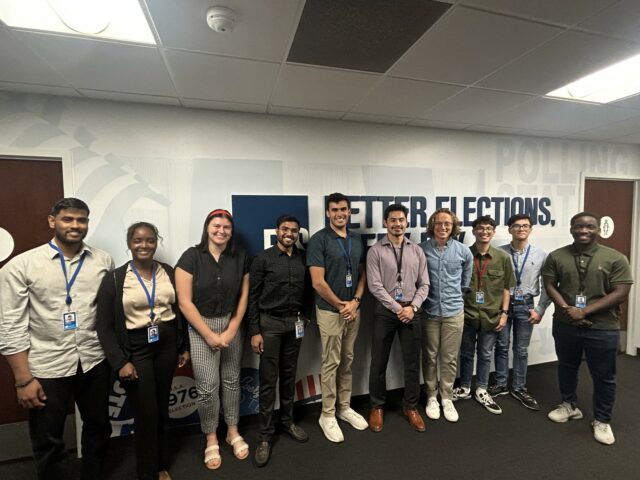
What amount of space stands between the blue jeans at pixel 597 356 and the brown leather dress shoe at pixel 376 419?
1652mm

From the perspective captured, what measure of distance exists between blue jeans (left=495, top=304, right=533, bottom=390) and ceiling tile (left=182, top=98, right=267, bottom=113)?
2.91m

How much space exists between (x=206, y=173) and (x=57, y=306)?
4.22ft

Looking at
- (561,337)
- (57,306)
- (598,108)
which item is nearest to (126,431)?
(57,306)

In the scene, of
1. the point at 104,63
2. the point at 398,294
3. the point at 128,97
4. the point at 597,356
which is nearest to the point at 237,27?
the point at 104,63

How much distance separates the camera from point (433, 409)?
257 cm

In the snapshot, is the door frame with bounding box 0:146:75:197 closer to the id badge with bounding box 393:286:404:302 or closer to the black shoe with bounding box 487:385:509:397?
the id badge with bounding box 393:286:404:302

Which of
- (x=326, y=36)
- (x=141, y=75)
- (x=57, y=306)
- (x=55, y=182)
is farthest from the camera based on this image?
(x=55, y=182)

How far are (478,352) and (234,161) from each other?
9.25 ft

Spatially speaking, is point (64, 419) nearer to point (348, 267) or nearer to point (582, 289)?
point (348, 267)

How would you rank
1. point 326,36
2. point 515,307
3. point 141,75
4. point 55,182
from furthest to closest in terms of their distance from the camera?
1. point 515,307
2. point 55,182
3. point 141,75
4. point 326,36

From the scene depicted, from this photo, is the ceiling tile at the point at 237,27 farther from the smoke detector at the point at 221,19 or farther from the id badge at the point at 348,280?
the id badge at the point at 348,280

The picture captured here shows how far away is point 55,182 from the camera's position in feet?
7.03

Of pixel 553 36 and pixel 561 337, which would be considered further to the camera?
pixel 561 337

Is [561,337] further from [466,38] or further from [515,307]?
[466,38]
